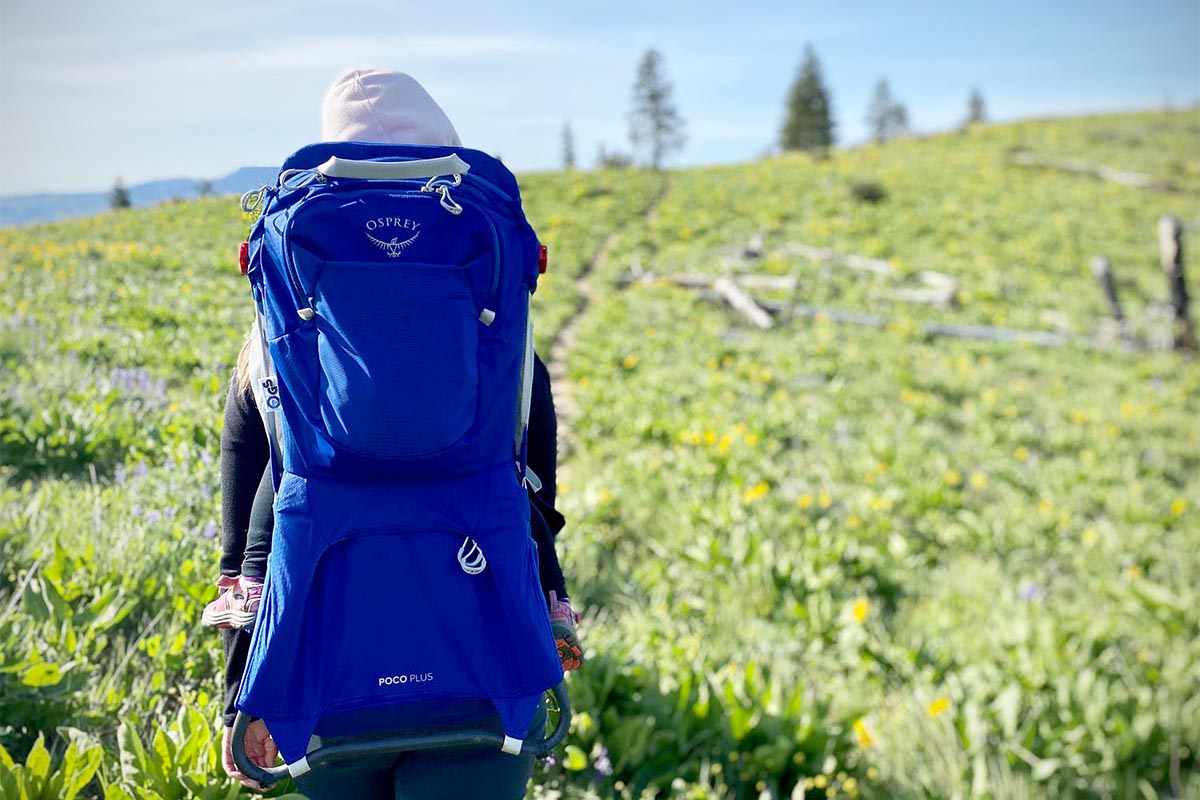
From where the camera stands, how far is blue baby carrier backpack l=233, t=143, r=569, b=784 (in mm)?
1394

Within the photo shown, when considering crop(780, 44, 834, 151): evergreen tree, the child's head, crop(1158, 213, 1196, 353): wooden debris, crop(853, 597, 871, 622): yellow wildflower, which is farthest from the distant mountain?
crop(780, 44, 834, 151): evergreen tree

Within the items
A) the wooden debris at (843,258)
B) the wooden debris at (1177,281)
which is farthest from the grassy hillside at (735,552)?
the wooden debris at (843,258)

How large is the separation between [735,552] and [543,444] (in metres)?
3.32

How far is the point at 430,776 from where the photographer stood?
1.53 meters

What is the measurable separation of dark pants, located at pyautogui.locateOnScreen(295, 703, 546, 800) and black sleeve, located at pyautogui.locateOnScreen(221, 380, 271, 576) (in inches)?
17.8

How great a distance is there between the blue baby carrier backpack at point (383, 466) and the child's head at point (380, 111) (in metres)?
0.16

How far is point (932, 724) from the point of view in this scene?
150 inches

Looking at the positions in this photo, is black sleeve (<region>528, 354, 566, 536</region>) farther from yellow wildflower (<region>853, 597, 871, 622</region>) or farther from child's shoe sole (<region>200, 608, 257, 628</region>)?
yellow wildflower (<region>853, 597, 871, 622</region>)

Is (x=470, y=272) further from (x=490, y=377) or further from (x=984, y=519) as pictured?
(x=984, y=519)

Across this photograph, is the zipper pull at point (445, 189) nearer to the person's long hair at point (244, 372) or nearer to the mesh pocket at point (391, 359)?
the mesh pocket at point (391, 359)

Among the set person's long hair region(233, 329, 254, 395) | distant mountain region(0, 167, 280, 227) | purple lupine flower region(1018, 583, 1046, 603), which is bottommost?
purple lupine flower region(1018, 583, 1046, 603)

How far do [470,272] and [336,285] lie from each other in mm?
239

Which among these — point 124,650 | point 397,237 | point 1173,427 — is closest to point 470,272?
point 397,237

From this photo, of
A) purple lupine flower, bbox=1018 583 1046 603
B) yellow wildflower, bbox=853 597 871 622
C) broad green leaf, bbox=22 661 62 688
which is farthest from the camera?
purple lupine flower, bbox=1018 583 1046 603
